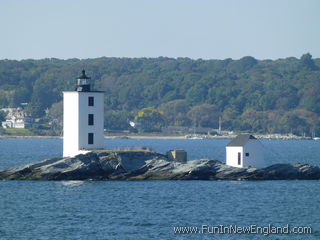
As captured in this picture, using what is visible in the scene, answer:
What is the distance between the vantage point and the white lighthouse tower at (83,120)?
58281mm

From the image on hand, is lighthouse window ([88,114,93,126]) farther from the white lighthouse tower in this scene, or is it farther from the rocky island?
the rocky island

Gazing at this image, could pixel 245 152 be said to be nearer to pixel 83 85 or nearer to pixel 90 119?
pixel 90 119

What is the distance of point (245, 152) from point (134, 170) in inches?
267

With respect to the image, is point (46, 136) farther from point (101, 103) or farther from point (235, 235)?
point (235, 235)

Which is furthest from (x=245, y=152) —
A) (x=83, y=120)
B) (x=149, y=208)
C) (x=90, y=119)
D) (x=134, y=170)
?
(x=149, y=208)

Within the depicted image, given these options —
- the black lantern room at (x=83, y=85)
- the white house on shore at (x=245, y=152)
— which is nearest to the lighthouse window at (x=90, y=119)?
the black lantern room at (x=83, y=85)

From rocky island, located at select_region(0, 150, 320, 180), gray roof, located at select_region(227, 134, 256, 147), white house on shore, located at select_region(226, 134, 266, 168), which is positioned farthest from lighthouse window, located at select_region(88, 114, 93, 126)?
gray roof, located at select_region(227, 134, 256, 147)

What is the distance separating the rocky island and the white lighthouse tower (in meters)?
1.94

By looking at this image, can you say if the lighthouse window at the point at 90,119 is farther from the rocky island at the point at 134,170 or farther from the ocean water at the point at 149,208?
the ocean water at the point at 149,208

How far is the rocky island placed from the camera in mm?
56406

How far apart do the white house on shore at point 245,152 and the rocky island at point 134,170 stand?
79 centimetres

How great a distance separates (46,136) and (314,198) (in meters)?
147

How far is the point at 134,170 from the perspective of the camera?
57469 millimetres

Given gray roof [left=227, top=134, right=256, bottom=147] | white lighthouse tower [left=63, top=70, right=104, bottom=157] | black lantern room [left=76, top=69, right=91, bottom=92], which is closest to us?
gray roof [left=227, top=134, right=256, bottom=147]
